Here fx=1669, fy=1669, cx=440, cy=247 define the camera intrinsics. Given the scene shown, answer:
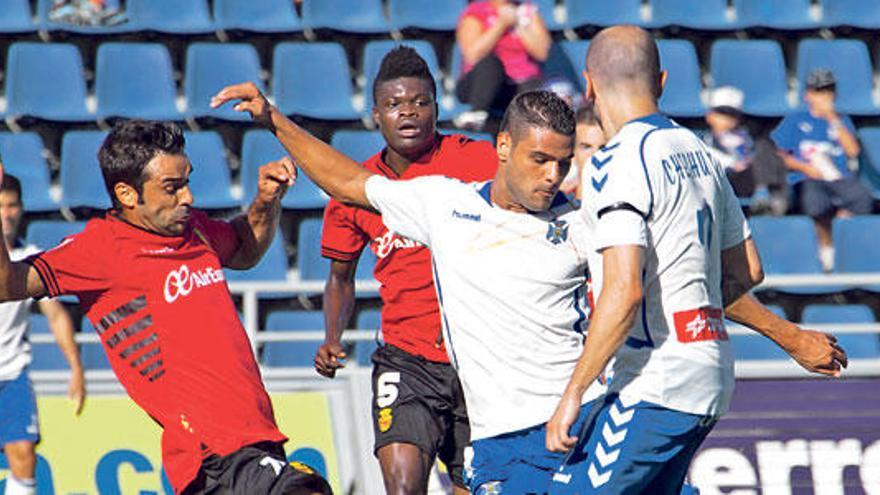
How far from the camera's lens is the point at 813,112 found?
1249 centimetres

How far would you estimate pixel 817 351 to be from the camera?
5.80 m

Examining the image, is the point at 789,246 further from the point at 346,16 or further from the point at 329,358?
the point at 329,358

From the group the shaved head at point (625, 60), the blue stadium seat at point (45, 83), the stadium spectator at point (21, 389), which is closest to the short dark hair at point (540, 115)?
the shaved head at point (625, 60)

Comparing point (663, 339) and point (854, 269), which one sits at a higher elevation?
point (663, 339)

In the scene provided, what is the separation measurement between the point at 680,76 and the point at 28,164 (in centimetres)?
504

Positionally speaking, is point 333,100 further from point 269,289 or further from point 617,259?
point 617,259

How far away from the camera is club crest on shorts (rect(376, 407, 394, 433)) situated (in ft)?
22.9

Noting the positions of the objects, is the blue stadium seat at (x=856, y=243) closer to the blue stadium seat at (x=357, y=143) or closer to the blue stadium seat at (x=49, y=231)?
the blue stadium seat at (x=357, y=143)

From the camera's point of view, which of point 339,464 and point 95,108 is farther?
point 95,108

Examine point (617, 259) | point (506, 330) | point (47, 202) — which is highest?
point (617, 259)

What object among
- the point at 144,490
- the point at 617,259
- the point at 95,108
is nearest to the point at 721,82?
the point at 95,108

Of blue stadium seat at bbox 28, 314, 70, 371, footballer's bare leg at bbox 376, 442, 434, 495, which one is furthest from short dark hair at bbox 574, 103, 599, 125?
blue stadium seat at bbox 28, 314, 70, 371

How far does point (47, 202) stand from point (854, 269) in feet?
19.1

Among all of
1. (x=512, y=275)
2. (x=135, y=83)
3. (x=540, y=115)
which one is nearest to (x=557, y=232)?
(x=512, y=275)
